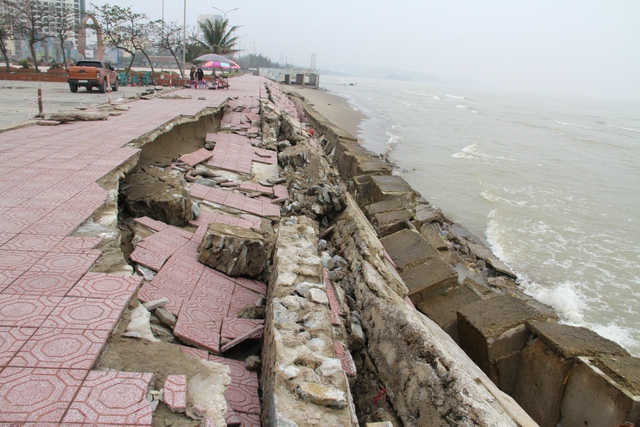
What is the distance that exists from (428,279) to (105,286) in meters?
3.59

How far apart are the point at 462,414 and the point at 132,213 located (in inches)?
163

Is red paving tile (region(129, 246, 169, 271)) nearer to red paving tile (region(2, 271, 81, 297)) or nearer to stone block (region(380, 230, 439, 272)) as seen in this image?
red paving tile (region(2, 271, 81, 297))

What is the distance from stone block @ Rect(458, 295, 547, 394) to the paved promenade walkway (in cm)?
319

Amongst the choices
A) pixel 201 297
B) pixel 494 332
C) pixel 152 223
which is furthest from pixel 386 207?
pixel 201 297

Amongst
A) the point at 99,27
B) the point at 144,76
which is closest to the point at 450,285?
the point at 144,76

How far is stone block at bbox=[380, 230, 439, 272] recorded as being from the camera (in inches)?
214

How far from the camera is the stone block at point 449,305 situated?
4641mm

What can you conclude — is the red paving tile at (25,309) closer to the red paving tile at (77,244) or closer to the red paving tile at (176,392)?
the red paving tile at (77,244)

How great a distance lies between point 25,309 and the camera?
8.08 feet

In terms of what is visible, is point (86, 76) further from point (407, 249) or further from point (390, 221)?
point (407, 249)

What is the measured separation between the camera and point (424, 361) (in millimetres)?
2838

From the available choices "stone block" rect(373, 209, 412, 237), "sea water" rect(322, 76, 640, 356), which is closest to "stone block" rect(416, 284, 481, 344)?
"stone block" rect(373, 209, 412, 237)

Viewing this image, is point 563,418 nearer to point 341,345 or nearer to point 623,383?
point 623,383

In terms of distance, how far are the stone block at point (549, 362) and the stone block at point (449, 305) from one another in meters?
0.76
